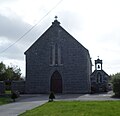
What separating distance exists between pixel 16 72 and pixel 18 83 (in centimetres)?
3814

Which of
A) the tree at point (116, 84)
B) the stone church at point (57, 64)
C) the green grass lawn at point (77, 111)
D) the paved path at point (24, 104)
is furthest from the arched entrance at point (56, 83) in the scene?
the green grass lawn at point (77, 111)

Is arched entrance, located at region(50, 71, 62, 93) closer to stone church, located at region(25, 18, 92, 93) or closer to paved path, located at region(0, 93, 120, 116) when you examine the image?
stone church, located at region(25, 18, 92, 93)

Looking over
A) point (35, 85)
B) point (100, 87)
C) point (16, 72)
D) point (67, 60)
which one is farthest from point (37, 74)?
point (16, 72)

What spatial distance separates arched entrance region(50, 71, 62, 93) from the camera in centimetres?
5206

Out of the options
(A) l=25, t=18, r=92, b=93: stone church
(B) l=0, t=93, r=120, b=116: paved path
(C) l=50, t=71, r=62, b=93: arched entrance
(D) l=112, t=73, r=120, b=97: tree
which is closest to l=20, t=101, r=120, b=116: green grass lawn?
(B) l=0, t=93, r=120, b=116: paved path

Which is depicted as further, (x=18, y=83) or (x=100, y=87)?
(x=100, y=87)

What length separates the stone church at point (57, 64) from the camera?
51594mm

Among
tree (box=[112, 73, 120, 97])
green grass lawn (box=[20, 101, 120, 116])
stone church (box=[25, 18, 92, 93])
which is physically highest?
stone church (box=[25, 18, 92, 93])

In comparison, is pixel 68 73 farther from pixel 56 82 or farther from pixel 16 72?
pixel 16 72

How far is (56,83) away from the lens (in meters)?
52.1

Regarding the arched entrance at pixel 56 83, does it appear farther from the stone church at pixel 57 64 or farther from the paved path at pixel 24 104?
the paved path at pixel 24 104

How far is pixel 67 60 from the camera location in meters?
52.2

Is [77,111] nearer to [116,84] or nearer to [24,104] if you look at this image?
[24,104]

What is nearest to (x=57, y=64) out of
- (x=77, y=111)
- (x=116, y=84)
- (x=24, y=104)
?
(x=116, y=84)
